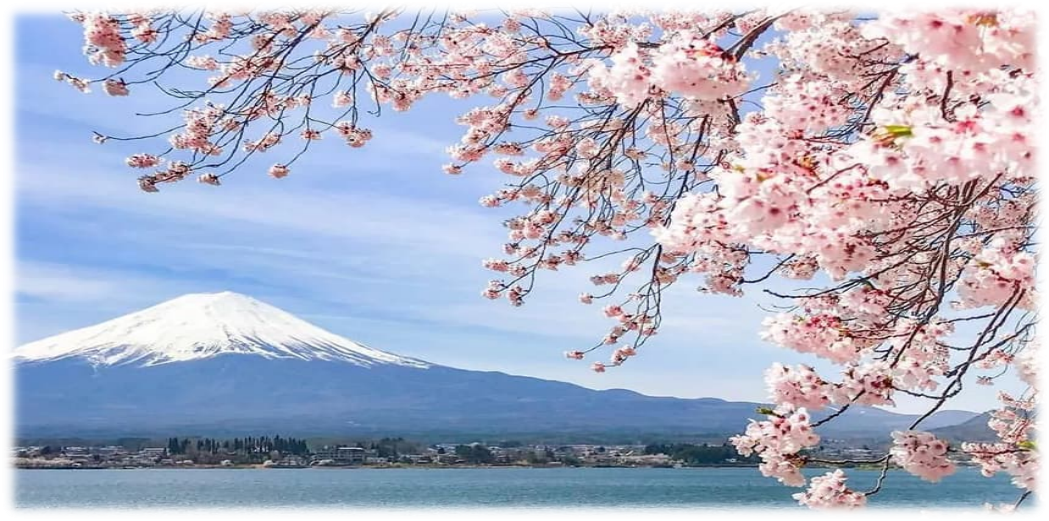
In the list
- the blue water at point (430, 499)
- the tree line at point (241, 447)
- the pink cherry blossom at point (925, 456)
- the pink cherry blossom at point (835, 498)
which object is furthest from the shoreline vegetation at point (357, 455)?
the pink cherry blossom at point (925, 456)

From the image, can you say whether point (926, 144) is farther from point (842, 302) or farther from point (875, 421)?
point (875, 421)

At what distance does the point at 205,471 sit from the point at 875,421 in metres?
110

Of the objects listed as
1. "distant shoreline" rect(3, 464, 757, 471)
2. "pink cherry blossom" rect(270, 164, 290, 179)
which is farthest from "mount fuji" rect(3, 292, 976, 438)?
"pink cherry blossom" rect(270, 164, 290, 179)

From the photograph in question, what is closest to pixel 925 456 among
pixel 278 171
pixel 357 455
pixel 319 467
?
pixel 278 171

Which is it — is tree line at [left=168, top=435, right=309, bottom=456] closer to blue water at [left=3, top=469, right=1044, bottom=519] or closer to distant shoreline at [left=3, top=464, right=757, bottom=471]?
distant shoreline at [left=3, top=464, right=757, bottom=471]

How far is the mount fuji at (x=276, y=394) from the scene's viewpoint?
13625 cm

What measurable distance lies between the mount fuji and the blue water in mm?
48822

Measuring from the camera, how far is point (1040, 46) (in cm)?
162

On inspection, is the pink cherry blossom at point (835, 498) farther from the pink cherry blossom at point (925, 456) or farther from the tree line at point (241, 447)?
the tree line at point (241, 447)

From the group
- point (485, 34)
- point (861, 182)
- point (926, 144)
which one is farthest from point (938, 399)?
point (485, 34)

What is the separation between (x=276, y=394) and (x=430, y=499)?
106321 mm

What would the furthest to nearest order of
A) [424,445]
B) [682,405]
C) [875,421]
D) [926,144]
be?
[875,421] → [682,405] → [424,445] → [926,144]

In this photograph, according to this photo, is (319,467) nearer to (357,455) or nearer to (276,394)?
(357,455)

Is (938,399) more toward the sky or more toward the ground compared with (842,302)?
more toward the ground
